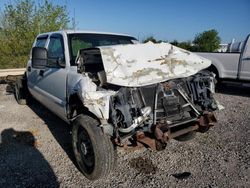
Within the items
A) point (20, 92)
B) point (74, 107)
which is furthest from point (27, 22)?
point (74, 107)

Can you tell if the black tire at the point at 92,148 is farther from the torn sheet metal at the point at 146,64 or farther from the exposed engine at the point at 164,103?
the torn sheet metal at the point at 146,64

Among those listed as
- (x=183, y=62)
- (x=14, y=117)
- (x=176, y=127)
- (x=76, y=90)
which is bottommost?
(x=14, y=117)

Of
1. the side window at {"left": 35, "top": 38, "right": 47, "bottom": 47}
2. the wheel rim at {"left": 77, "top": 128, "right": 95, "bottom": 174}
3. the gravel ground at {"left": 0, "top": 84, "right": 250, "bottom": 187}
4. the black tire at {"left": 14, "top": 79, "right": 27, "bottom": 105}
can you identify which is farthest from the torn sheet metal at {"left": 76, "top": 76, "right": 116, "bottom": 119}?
the black tire at {"left": 14, "top": 79, "right": 27, "bottom": 105}

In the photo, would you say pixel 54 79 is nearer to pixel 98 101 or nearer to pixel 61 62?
pixel 61 62

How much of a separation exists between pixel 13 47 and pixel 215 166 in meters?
14.4

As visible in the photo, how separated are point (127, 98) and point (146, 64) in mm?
564

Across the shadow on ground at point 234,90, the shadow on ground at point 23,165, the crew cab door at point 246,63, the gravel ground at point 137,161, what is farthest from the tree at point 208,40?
the shadow on ground at point 23,165

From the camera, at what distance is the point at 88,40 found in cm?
497

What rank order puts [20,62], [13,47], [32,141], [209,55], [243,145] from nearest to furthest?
[243,145]
[32,141]
[209,55]
[20,62]
[13,47]

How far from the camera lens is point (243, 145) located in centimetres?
463

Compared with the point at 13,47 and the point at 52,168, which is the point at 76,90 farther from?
the point at 13,47

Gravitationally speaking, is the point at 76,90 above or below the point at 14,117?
above

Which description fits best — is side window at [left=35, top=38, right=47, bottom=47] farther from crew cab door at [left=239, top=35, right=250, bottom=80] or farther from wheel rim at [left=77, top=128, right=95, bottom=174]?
crew cab door at [left=239, top=35, right=250, bottom=80]

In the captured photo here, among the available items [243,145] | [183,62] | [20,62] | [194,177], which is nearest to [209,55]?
[243,145]
